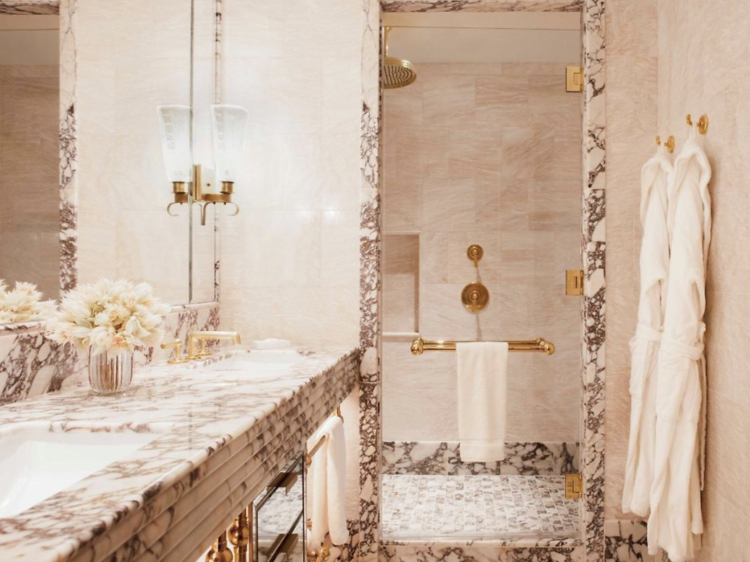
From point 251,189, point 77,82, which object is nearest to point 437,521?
point 251,189

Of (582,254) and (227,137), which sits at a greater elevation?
(227,137)

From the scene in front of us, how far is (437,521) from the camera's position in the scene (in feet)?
8.69

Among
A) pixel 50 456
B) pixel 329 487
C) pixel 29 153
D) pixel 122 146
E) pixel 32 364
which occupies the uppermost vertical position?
pixel 122 146

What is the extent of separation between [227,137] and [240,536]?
1.56 m

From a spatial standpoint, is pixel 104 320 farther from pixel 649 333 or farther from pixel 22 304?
pixel 649 333

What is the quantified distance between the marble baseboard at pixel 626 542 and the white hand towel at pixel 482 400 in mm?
523

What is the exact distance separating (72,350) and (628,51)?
7.24 feet

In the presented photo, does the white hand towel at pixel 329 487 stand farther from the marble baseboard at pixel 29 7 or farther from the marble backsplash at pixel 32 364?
the marble baseboard at pixel 29 7

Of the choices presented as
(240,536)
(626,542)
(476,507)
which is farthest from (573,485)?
(240,536)

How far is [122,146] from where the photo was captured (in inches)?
70.1

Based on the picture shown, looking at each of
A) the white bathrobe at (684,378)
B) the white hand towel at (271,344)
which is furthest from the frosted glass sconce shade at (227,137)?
the white bathrobe at (684,378)

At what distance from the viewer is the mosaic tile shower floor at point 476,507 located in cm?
246

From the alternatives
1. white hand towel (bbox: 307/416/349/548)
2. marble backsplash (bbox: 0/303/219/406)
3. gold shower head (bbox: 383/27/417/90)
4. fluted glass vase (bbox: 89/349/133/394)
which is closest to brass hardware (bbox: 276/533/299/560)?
white hand towel (bbox: 307/416/349/548)

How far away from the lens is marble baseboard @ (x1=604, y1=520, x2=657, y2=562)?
2.27m
